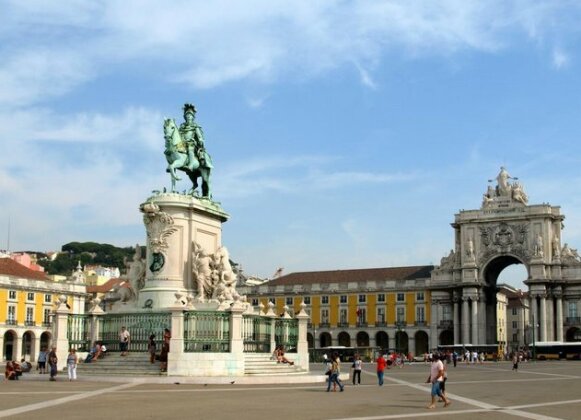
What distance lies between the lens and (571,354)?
77.3 m

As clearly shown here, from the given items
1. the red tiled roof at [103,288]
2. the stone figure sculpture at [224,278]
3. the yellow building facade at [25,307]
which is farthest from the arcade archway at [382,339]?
the stone figure sculpture at [224,278]

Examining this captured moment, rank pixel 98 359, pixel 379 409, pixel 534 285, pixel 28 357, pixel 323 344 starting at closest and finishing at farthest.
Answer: pixel 379 409
pixel 98 359
pixel 28 357
pixel 534 285
pixel 323 344

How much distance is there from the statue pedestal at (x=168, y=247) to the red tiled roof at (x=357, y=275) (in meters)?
75.9

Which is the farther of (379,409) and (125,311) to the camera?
(125,311)

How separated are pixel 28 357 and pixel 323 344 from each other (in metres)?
36.3

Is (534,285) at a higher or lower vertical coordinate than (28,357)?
higher

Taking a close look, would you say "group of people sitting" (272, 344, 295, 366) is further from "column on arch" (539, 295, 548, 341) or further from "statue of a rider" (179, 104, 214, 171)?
"column on arch" (539, 295, 548, 341)

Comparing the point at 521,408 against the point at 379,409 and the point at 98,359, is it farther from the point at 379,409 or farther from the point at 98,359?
the point at 98,359

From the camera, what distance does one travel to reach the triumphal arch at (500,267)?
92438 mm

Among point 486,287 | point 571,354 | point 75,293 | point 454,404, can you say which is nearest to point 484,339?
point 486,287

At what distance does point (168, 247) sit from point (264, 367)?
17.0 ft

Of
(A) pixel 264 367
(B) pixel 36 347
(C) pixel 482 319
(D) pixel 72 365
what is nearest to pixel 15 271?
(B) pixel 36 347

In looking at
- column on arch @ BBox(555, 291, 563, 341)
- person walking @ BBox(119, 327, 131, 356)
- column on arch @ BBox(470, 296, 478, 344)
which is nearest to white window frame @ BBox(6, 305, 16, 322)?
column on arch @ BBox(470, 296, 478, 344)

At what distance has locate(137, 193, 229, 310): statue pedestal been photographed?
2886cm
